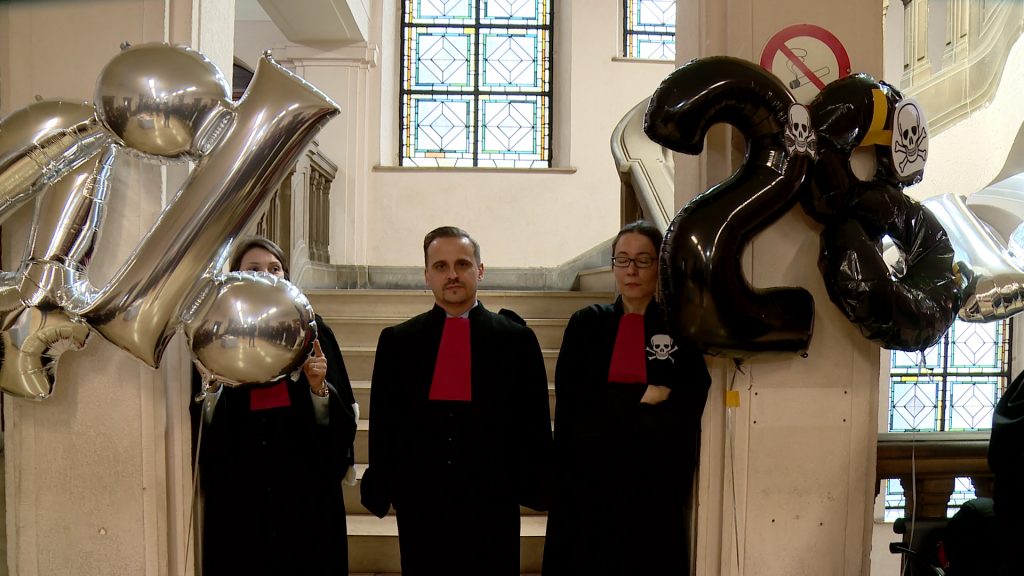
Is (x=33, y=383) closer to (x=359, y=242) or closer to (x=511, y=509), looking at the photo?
(x=511, y=509)

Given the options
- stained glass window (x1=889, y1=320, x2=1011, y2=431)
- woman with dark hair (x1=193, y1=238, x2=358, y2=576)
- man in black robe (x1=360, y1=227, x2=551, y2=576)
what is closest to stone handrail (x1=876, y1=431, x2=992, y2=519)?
man in black robe (x1=360, y1=227, x2=551, y2=576)

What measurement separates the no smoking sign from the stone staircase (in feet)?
5.77

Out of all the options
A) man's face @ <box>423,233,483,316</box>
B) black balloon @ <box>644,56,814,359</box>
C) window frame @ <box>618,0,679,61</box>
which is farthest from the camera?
window frame @ <box>618,0,679,61</box>

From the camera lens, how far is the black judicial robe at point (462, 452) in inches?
77.4

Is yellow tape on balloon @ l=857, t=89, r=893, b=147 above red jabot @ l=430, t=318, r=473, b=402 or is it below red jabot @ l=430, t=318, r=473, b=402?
above

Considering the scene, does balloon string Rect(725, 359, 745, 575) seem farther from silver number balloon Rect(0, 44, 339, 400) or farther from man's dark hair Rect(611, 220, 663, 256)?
silver number balloon Rect(0, 44, 339, 400)

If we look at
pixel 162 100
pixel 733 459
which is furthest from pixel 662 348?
pixel 162 100

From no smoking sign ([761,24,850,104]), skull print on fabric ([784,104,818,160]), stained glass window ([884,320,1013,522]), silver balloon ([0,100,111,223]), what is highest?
no smoking sign ([761,24,850,104])

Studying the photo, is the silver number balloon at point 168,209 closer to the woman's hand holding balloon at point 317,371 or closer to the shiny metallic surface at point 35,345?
the shiny metallic surface at point 35,345

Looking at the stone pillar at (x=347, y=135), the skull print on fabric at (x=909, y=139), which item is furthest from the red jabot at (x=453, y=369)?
the stone pillar at (x=347, y=135)

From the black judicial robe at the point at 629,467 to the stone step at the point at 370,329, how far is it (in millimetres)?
1777

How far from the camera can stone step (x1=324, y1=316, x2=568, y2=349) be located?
376 centimetres

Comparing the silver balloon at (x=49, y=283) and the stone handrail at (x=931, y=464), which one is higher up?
the silver balloon at (x=49, y=283)

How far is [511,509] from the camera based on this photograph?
6.56ft
